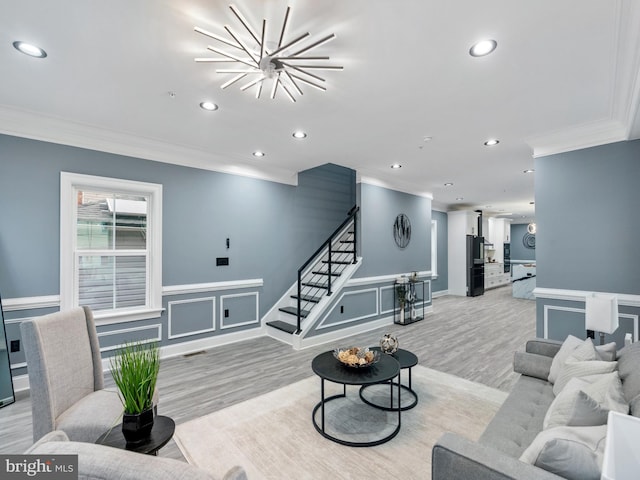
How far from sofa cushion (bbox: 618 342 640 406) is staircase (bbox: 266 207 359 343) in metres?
3.46

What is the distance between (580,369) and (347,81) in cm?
A: 266

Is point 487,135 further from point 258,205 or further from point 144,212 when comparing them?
point 144,212

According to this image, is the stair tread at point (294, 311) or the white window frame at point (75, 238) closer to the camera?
the white window frame at point (75, 238)

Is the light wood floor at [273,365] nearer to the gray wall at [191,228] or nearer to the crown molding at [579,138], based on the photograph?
the gray wall at [191,228]

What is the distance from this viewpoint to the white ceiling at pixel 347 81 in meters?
1.83

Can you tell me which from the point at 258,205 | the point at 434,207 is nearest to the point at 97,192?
the point at 258,205

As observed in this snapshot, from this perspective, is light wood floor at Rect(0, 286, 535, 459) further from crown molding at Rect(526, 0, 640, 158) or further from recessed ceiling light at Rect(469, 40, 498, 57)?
recessed ceiling light at Rect(469, 40, 498, 57)

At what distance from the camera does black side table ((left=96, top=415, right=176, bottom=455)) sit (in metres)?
1.42

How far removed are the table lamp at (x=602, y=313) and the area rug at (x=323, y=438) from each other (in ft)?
3.62

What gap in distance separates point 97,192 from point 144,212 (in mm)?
551

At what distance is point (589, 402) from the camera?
1.44 metres

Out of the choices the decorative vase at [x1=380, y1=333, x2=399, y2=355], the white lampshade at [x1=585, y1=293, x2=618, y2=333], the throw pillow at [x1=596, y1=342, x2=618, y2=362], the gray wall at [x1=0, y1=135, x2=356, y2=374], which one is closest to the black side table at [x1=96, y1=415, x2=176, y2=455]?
the decorative vase at [x1=380, y1=333, x2=399, y2=355]

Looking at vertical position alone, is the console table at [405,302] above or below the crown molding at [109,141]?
below

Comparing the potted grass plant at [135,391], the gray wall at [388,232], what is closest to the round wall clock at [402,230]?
the gray wall at [388,232]
